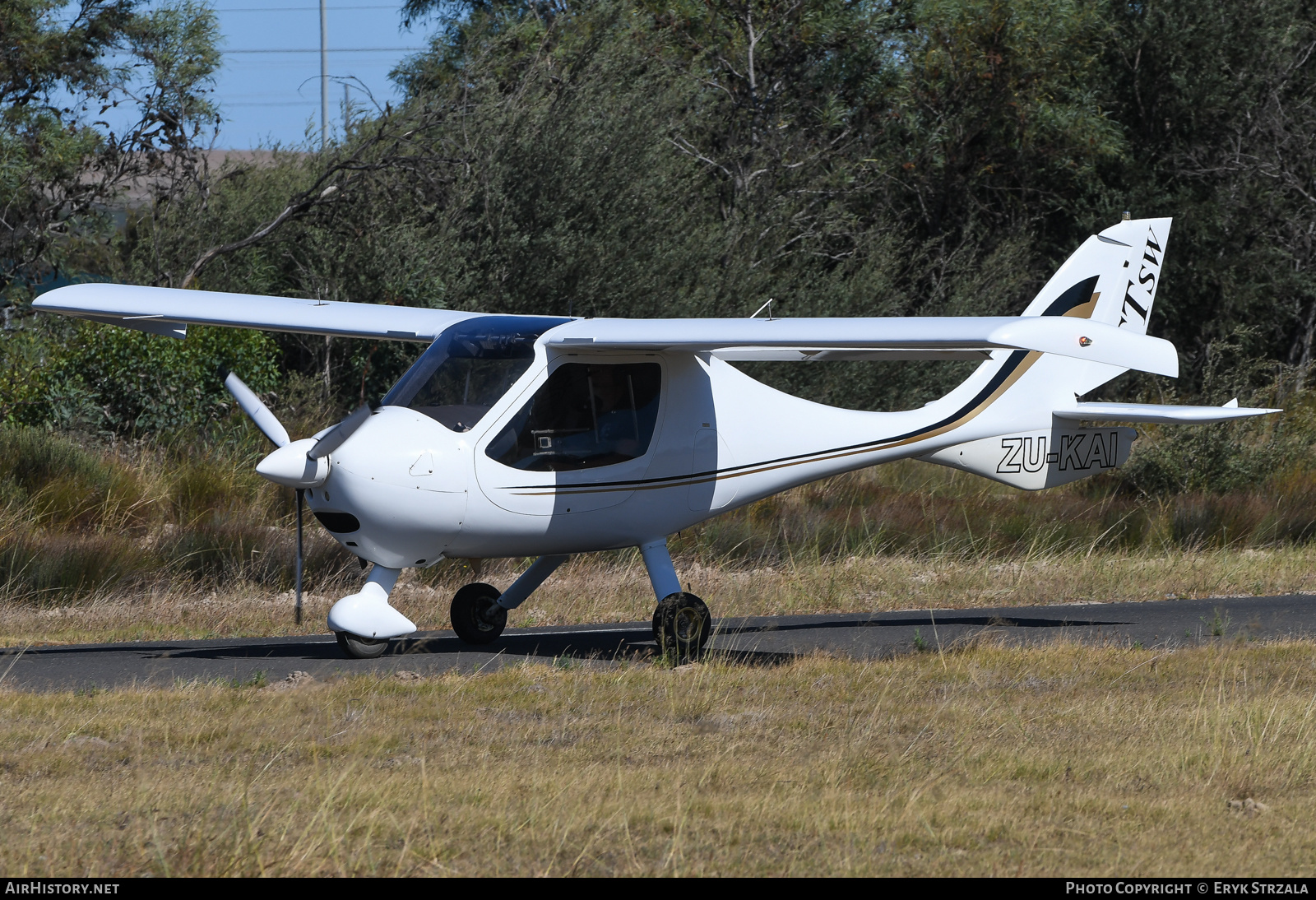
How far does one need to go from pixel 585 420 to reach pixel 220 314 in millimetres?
3056

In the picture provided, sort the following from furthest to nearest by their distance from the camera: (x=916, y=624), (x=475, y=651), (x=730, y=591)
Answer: (x=730, y=591), (x=916, y=624), (x=475, y=651)

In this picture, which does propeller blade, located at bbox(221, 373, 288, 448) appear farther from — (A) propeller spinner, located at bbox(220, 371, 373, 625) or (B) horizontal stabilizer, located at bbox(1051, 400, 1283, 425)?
(B) horizontal stabilizer, located at bbox(1051, 400, 1283, 425)

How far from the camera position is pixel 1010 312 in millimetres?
27062

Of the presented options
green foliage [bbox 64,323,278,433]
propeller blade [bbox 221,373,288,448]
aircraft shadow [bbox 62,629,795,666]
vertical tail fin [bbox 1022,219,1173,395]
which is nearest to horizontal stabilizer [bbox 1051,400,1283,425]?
vertical tail fin [bbox 1022,219,1173,395]

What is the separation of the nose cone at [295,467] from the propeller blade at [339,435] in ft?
0.12

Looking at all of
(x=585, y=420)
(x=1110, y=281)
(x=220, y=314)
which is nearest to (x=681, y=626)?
(x=585, y=420)

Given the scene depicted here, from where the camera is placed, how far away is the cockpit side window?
30.3 feet

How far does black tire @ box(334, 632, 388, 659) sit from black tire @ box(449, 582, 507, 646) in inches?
44.9

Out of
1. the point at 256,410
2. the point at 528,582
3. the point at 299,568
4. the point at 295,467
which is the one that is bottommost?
the point at 528,582

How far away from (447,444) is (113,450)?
28.3 ft

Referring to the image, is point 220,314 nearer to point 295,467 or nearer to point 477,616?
point 295,467

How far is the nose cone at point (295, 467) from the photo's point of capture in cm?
834

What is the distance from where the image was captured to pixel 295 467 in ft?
27.5
